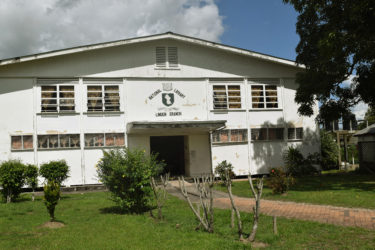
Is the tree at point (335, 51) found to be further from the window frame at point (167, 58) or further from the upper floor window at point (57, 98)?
the upper floor window at point (57, 98)

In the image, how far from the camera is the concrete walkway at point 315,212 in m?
7.85

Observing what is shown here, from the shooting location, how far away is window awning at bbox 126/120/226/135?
54.5 feet

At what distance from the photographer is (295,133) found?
20.8 meters

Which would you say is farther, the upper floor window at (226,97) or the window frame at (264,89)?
the window frame at (264,89)

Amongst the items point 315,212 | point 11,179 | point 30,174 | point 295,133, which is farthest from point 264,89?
point 11,179

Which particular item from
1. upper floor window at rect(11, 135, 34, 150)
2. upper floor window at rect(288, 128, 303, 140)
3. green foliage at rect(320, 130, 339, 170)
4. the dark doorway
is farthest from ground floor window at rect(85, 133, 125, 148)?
green foliage at rect(320, 130, 339, 170)

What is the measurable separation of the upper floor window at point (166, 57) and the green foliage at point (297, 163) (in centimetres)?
825

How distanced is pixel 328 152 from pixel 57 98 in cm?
1789

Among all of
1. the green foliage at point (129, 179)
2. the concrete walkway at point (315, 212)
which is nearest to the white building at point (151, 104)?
the green foliage at point (129, 179)

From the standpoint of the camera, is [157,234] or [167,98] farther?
[167,98]

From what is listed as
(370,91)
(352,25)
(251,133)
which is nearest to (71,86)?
(251,133)

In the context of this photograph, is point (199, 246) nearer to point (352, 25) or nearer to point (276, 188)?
point (276, 188)

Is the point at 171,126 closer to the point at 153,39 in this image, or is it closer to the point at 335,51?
the point at 153,39

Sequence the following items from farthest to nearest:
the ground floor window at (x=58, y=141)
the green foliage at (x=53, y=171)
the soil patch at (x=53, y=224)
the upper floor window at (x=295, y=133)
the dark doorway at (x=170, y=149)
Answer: the dark doorway at (x=170, y=149) < the upper floor window at (x=295, y=133) < the ground floor window at (x=58, y=141) < the green foliage at (x=53, y=171) < the soil patch at (x=53, y=224)
